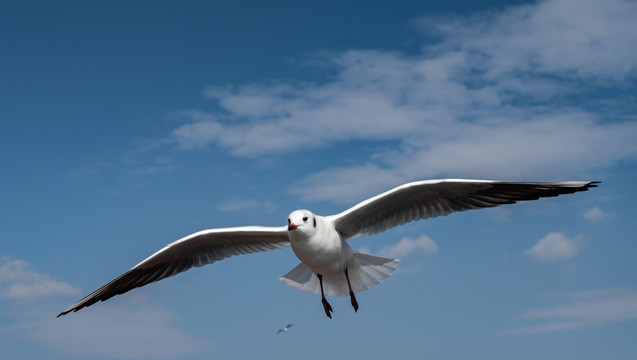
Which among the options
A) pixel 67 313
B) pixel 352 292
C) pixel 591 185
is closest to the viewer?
pixel 591 185

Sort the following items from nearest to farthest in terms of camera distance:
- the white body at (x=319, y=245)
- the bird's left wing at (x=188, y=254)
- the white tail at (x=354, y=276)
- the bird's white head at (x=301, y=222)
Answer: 1. the bird's white head at (x=301, y=222)
2. the white body at (x=319, y=245)
3. the white tail at (x=354, y=276)
4. the bird's left wing at (x=188, y=254)

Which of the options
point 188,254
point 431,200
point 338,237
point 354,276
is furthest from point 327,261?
point 188,254

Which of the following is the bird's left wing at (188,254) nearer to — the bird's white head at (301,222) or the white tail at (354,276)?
the white tail at (354,276)

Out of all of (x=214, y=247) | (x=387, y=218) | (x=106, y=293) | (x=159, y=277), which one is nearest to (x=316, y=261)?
(x=387, y=218)

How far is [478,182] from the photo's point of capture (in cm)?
905

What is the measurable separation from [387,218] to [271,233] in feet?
5.10

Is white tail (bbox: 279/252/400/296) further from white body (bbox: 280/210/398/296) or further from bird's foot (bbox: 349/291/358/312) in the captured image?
bird's foot (bbox: 349/291/358/312)

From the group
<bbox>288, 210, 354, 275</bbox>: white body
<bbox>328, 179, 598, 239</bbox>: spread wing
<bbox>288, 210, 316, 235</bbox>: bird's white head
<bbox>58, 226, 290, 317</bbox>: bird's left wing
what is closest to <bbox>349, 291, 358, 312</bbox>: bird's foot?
<bbox>288, 210, 354, 275</bbox>: white body

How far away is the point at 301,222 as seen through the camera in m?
8.35

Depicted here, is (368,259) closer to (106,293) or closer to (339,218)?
(339,218)

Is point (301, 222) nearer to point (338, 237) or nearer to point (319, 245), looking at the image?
point (319, 245)

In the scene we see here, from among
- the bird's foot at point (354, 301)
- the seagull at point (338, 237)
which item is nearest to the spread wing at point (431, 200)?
the seagull at point (338, 237)

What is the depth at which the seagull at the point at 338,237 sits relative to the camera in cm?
877

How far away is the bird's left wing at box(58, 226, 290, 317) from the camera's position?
9.97 metres
